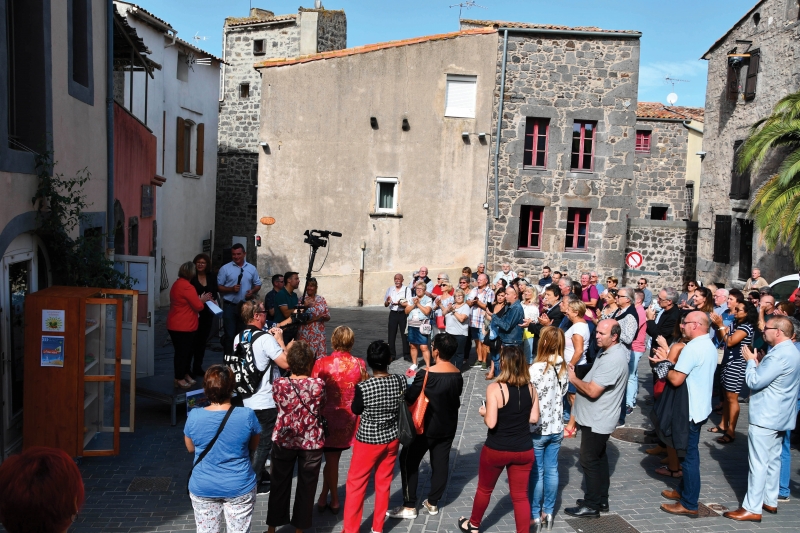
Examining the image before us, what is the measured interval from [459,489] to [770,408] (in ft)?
9.72

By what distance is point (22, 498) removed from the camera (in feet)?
8.21

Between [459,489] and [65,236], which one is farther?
[65,236]

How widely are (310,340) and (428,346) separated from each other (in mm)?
3107

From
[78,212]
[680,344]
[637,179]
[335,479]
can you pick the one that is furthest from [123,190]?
[637,179]

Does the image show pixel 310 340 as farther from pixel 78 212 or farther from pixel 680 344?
pixel 680 344

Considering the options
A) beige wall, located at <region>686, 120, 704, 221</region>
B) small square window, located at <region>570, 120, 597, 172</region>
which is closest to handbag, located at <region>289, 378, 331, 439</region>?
small square window, located at <region>570, 120, 597, 172</region>

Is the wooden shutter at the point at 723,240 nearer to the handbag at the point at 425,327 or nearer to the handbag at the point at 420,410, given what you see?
the handbag at the point at 425,327

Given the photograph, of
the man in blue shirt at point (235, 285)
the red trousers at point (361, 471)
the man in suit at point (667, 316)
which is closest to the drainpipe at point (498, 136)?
the man in blue shirt at point (235, 285)

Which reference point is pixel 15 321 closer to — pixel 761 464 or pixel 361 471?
pixel 361 471

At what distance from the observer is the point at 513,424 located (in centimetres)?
574

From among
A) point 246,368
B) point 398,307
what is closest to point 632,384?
point 398,307

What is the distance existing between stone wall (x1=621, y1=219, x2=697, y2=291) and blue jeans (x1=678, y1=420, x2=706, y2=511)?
17.1 m

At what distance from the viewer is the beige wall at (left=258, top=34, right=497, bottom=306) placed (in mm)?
20859

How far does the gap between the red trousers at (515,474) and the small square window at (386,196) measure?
51.4 ft
